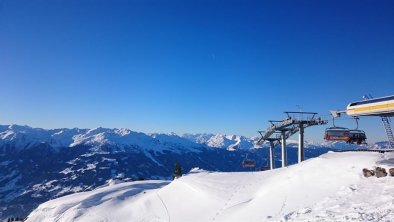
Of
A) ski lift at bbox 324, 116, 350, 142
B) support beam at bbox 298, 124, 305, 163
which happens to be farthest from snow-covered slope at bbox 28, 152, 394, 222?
support beam at bbox 298, 124, 305, 163

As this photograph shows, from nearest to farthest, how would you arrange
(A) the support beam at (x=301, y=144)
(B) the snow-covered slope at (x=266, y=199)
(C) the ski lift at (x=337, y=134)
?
(B) the snow-covered slope at (x=266, y=199), (C) the ski lift at (x=337, y=134), (A) the support beam at (x=301, y=144)

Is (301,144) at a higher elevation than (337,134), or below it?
below

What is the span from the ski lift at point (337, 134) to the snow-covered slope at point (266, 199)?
32.0 feet

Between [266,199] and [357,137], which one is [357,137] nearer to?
[357,137]

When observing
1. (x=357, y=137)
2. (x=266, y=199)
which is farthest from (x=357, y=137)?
(x=266, y=199)

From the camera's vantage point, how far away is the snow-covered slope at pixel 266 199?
2462cm

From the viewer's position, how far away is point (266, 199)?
109 feet

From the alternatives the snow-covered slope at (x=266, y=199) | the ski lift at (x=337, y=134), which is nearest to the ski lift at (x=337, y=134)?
the ski lift at (x=337, y=134)

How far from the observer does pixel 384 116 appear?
3192 cm

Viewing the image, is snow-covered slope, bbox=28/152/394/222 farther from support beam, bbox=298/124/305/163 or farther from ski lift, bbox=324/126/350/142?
support beam, bbox=298/124/305/163

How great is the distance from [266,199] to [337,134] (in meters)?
18.0

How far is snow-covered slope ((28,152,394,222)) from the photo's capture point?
24625mm

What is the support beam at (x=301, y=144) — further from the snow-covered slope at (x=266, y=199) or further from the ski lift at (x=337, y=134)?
the snow-covered slope at (x=266, y=199)

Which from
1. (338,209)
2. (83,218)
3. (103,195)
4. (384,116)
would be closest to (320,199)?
(338,209)
